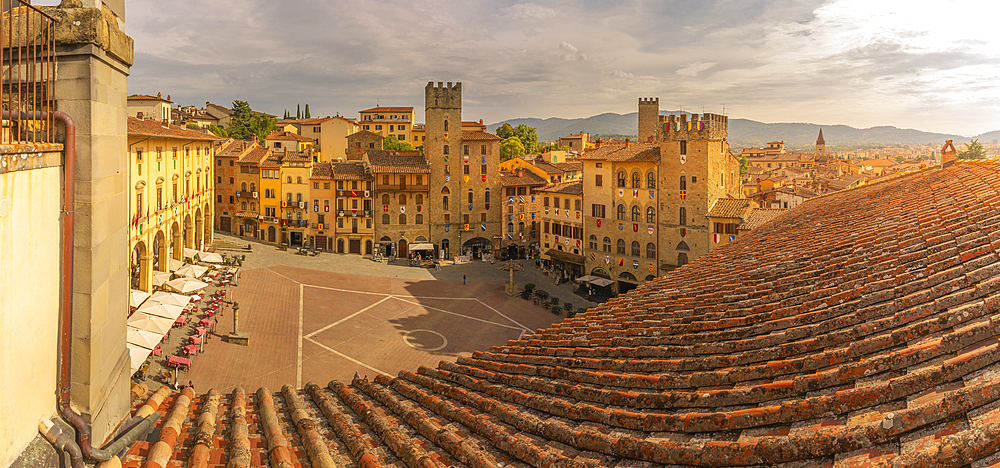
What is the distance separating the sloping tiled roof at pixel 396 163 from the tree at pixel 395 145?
36425mm

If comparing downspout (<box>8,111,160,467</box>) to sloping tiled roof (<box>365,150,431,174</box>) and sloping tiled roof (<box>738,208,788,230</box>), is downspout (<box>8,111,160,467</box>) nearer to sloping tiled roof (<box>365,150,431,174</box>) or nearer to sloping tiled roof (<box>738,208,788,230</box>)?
sloping tiled roof (<box>738,208,788,230</box>)

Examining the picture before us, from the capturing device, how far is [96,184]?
5066mm

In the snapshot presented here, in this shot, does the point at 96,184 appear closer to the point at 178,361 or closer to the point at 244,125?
the point at 178,361

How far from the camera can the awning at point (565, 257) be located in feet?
181

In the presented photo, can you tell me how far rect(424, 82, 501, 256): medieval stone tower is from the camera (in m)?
65.6

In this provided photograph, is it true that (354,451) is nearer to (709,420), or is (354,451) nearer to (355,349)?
(709,420)

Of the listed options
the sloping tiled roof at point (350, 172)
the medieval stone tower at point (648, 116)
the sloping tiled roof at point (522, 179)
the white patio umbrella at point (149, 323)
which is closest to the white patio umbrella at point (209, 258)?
the sloping tiled roof at point (350, 172)

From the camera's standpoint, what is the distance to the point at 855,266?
7.80 m

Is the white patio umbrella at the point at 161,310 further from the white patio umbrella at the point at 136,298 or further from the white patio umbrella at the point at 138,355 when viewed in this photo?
the white patio umbrella at the point at 138,355

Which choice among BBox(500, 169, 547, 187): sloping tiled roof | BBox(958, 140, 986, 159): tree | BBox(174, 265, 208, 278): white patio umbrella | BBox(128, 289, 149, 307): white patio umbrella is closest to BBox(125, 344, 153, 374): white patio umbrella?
BBox(128, 289, 149, 307): white patio umbrella

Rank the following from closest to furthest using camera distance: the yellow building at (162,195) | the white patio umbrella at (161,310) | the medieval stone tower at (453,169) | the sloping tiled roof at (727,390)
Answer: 1. the sloping tiled roof at (727,390)
2. the white patio umbrella at (161,310)
3. the yellow building at (162,195)
4. the medieval stone tower at (453,169)

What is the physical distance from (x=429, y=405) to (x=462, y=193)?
59.6m

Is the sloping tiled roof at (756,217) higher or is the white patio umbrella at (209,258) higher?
the sloping tiled roof at (756,217)

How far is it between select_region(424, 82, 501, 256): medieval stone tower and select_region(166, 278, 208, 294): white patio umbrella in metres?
30.5
